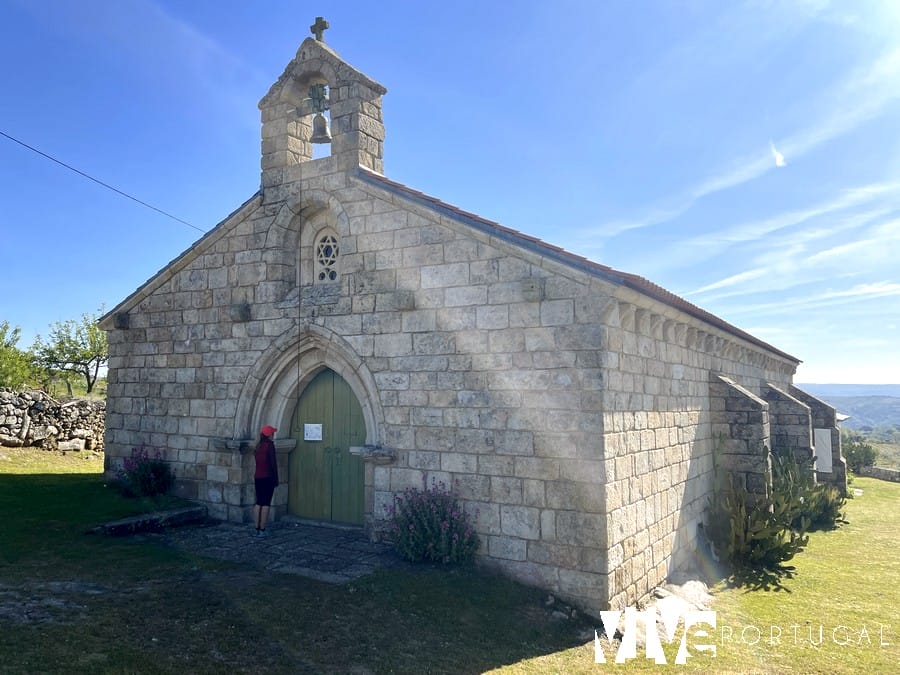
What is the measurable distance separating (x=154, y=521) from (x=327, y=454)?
2540mm

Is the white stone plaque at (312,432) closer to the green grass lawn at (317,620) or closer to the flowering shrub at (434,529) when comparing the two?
the flowering shrub at (434,529)

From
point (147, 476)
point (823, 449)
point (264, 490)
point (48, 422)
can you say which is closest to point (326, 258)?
point (264, 490)

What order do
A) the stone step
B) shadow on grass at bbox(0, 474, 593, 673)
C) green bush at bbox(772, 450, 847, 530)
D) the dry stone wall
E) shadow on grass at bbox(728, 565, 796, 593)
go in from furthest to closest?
the dry stone wall → green bush at bbox(772, 450, 847, 530) → shadow on grass at bbox(728, 565, 796, 593) → the stone step → shadow on grass at bbox(0, 474, 593, 673)

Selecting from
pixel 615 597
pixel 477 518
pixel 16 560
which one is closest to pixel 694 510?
pixel 615 597

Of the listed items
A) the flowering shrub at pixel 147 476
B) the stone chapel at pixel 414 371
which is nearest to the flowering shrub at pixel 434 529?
the stone chapel at pixel 414 371

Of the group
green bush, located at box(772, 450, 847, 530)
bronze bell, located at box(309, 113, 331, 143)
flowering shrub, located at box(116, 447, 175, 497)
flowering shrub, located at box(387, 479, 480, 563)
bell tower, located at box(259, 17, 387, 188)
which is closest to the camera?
flowering shrub, located at box(387, 479, 480, 563)

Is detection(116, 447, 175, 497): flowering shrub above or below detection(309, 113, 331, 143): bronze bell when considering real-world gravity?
below

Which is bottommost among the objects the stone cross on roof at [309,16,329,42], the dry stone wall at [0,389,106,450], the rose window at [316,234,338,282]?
the dry stone wall at [0,389,106,450]

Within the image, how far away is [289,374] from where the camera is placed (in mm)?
9047

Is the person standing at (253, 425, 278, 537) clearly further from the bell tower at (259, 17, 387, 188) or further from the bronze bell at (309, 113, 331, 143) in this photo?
the bronze bell at (309, 113, 331, 143)

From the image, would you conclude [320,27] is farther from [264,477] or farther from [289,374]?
[264,477]

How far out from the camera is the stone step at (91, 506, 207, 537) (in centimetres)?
799

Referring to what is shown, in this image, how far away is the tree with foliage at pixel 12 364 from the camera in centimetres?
2366

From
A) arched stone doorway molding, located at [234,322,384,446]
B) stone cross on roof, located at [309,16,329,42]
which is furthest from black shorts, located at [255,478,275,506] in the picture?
stone cross on roof, located at [309,16,329,42]
